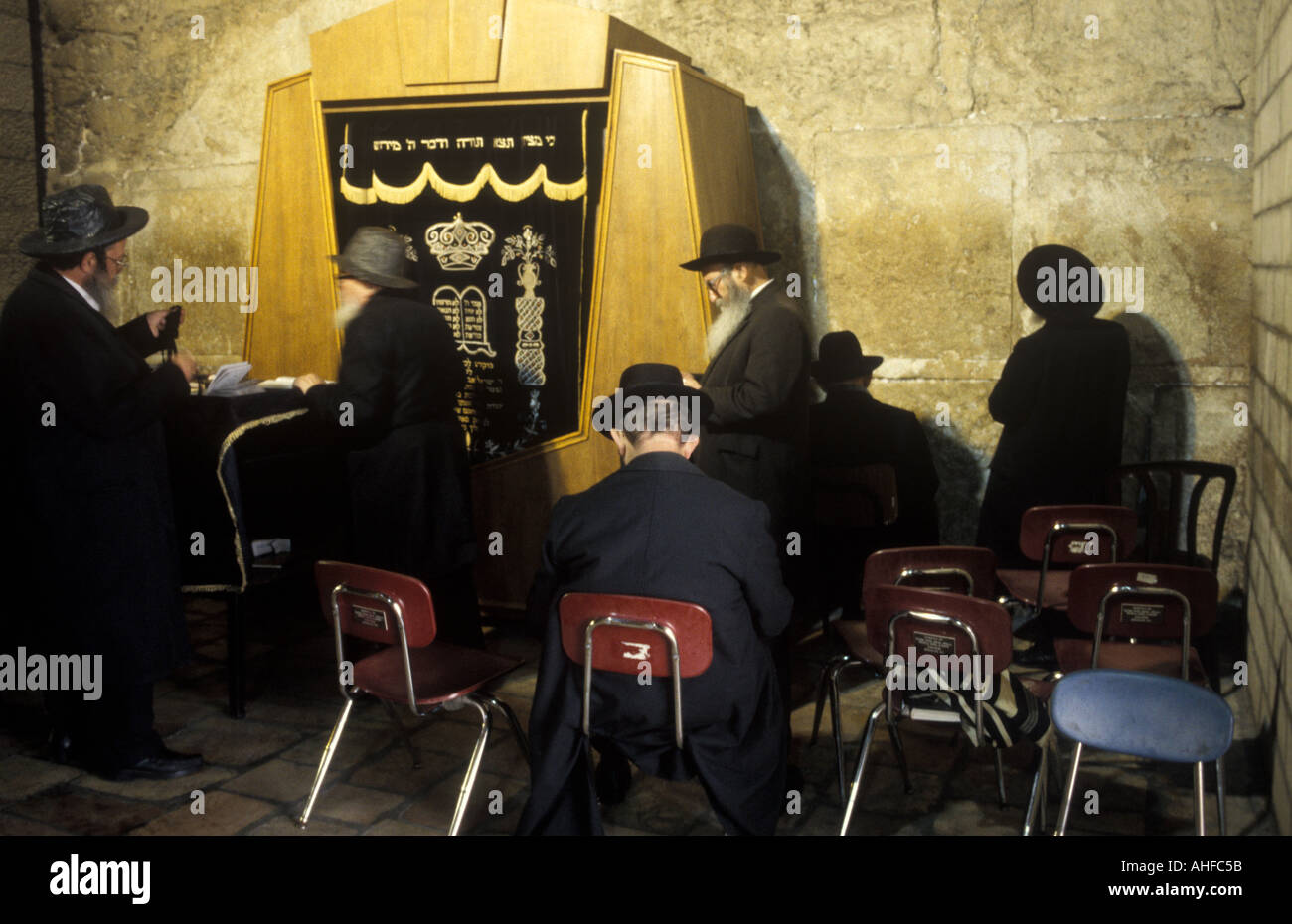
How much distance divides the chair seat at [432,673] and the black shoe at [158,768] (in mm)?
884

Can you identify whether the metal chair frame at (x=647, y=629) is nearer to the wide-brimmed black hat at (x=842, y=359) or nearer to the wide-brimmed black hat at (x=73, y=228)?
the wide-brimmed black hat at (x=73, y=228)

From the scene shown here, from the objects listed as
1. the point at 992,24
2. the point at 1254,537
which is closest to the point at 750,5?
the point at 992,24

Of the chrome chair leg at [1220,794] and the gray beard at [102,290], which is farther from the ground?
the gray beard at [102,290]

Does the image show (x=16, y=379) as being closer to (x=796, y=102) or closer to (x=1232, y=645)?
(x=796, y=102)

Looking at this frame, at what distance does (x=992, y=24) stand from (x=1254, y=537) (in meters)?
2.63

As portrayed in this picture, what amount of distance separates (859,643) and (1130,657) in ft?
2.74

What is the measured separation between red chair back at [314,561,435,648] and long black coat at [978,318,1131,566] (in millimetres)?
2749

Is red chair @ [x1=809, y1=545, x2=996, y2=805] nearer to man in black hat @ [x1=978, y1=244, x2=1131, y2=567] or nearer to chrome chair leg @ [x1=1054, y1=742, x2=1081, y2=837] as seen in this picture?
chrome chair leg @ [x1=1054, y1=742, x2=1081, y2=837]

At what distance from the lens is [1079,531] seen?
391 cm

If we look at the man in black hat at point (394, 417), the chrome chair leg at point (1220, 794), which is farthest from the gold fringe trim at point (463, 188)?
the chrome chair leg at point (1220, 794)

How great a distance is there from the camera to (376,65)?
17.7 feet

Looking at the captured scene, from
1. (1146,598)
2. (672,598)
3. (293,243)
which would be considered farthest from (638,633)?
(293,243)

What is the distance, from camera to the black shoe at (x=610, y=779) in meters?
3.59

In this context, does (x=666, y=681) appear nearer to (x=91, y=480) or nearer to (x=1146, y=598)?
(x=1146, y=598)
